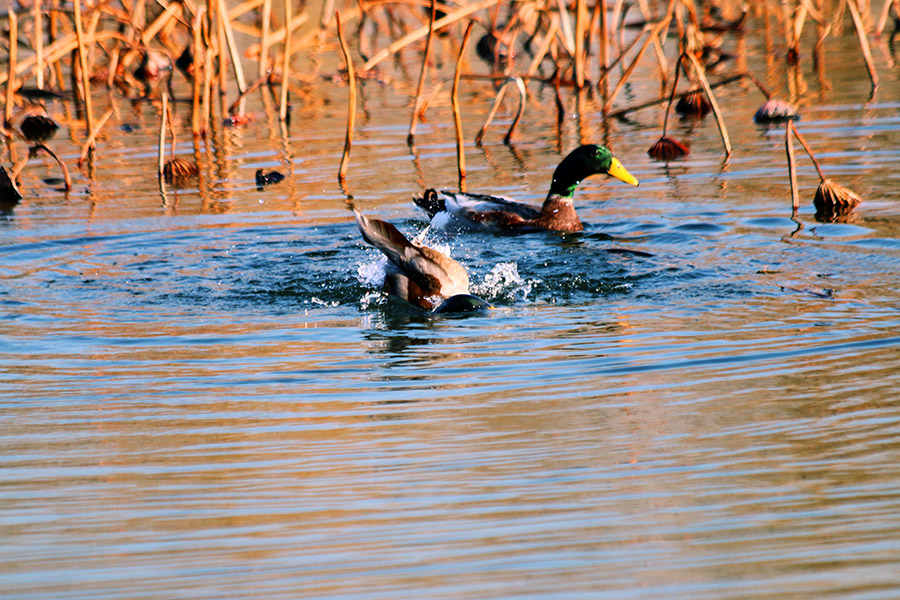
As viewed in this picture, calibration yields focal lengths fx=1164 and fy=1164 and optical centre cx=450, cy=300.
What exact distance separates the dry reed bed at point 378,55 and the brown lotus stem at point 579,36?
0.7 inches

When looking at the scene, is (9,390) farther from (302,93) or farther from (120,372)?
(302,93)

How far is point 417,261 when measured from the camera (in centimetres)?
627

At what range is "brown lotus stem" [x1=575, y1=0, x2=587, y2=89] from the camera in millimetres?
11750

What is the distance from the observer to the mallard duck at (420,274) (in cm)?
616

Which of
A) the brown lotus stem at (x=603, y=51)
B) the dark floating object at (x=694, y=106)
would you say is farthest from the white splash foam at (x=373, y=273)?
the brown lotus stem at (x=603, y=51)

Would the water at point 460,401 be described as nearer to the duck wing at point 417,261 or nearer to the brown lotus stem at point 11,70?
the duck wing at point 417,261

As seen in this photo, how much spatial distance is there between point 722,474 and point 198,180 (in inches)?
300

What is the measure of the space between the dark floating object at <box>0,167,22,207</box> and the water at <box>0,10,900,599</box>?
16 cm

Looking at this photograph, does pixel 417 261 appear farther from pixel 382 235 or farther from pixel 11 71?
pixel 11 71

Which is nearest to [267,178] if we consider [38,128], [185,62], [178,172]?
[178,172]

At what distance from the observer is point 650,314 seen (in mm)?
5852

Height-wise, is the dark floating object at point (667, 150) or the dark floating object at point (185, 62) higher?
the dark floating object at point (185, 62)

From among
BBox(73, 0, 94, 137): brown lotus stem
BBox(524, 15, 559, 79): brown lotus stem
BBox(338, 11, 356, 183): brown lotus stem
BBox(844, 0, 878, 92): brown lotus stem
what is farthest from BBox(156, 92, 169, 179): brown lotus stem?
BBox(844, 0, 878, 92): brown lotus stem

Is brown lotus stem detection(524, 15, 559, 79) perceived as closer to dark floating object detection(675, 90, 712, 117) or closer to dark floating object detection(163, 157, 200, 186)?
dark floating object detection(675, 90, 712, 117)
